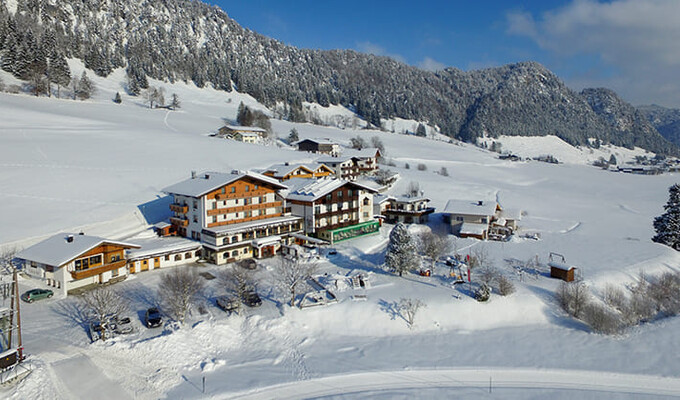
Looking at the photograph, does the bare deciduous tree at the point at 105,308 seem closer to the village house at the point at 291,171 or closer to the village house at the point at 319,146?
the village house at the point at 291,171

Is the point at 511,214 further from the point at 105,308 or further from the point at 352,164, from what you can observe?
the point at 105,308

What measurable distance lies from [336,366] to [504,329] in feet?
42.7

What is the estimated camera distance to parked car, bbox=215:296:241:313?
2742 cm

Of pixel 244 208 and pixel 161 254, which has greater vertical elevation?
pixel 244 208

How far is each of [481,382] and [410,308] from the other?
22.0ft

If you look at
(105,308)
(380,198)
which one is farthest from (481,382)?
(380,198)

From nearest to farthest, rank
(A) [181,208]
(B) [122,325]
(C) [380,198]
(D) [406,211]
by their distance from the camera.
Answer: (B) [122,325]
(A) [181,208]
(D) [406,211]
(C) [380,198]

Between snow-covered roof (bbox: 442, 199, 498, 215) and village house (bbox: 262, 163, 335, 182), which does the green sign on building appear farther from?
village house (bbox: 262, 163, 335, 182)

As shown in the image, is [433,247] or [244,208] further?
[244,208]

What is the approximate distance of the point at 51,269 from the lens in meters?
29.8

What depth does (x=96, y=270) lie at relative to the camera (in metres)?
31.0

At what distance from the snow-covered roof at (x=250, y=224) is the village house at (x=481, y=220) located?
20359 mm

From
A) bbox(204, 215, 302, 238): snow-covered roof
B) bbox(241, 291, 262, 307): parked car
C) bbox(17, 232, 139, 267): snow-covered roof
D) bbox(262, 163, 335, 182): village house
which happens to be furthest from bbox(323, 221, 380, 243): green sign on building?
bbox(17, 232, 139, 267): snow-covered roof

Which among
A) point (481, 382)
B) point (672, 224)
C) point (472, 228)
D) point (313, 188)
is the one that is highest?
point (313, 188)
